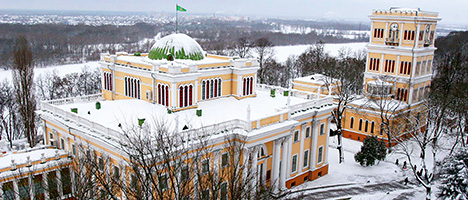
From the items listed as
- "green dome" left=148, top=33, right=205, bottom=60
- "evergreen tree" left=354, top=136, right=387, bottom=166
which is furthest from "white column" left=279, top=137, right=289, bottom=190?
"green dome" left=148, top=33, right=205, bottom=60

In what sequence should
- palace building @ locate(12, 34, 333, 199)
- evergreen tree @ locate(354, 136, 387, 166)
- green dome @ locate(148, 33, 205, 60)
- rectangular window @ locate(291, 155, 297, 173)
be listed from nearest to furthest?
palace building @ locate(12, 34, 333, 199), rectangular window @ locate(291, 155, 297, 173), green dome @ locate(148, 33, 205, 60), evergreen tree @ locate(354, 136, 387, 166)

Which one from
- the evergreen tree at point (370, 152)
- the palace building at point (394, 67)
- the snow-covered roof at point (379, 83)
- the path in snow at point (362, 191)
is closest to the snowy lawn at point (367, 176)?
the path in snow at point (362, 191)

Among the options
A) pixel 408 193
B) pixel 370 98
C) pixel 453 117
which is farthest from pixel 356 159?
pixel 453 117

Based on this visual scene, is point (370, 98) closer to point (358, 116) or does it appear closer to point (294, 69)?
point (358, 116)

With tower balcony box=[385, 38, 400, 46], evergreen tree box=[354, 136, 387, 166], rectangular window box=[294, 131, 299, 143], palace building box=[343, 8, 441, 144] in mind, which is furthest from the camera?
tower balcony box=[385, 38, 400, 46]

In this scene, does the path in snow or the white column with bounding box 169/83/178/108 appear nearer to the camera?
the white column with bounding box 169/83/178/108

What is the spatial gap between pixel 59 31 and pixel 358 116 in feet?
348

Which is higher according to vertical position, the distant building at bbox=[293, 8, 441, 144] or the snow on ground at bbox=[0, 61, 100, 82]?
the distant building at bbox=[293, 8, 441, 144]

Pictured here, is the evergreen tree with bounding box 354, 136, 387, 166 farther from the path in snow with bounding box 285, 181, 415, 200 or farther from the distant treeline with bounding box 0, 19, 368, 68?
the distant treeline with bounding box 0, 19, 368, 68

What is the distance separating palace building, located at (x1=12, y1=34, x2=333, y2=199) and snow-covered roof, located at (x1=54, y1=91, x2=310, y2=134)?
0.22 ft

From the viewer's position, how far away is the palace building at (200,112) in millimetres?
23625

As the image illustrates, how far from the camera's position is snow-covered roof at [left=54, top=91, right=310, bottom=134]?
2508 cm

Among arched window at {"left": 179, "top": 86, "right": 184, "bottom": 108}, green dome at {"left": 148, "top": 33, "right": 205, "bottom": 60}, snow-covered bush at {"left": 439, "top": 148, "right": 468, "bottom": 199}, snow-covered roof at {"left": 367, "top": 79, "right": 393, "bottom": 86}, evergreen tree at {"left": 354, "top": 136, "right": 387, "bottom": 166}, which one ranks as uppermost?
green dome at {"left": 148, "top": 33, "right": 205, "bottom": 60}

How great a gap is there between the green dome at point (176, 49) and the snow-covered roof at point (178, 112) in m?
4.12
